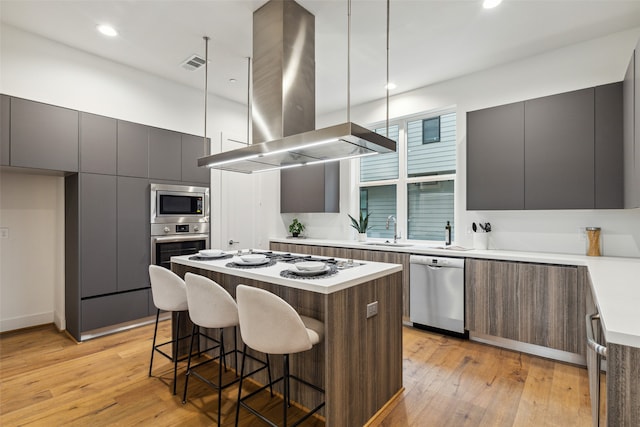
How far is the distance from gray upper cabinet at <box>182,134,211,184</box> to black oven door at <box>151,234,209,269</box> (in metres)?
0.74

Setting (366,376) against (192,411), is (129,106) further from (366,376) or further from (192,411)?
(366,376)

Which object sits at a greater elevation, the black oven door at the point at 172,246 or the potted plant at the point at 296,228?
the potted plant at the point at 296,228

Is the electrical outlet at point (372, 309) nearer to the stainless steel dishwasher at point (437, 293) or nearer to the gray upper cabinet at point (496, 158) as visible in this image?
the stainless steel dishwasher at point (437, 293)

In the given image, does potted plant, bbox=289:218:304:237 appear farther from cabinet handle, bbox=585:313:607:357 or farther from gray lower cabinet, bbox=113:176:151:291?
cabinet handle, bbox=585:313:607:357

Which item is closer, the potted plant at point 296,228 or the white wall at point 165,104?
the white wall at point 165,104

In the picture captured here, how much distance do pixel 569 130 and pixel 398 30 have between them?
5.71 feet

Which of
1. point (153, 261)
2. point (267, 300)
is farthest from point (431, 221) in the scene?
point (153, 261)

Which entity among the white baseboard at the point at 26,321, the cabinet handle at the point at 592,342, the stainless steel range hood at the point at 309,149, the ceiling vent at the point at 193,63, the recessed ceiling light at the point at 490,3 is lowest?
the white baseboard at the point at 26,321

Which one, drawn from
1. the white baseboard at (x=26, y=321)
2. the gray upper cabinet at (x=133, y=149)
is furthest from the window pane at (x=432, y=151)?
the white baseboard at (x=26, y=321)

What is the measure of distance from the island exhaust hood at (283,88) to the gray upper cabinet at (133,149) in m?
1.54

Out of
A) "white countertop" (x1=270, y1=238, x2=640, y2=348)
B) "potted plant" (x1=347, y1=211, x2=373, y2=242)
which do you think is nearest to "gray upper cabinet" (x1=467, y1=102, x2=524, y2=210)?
"white countertop" (x1=270, y1=238, x2=640, y2=348)

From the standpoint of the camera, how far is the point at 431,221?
408cm

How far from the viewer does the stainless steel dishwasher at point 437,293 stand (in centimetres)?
319

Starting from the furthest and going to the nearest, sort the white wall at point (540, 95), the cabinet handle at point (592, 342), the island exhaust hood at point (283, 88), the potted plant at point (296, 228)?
the potted plant at point (296, 228)
the white wall at point (540, 95)
the island exhaust hood at point (283, 88)
the cabinet handle at point (592, 342)
